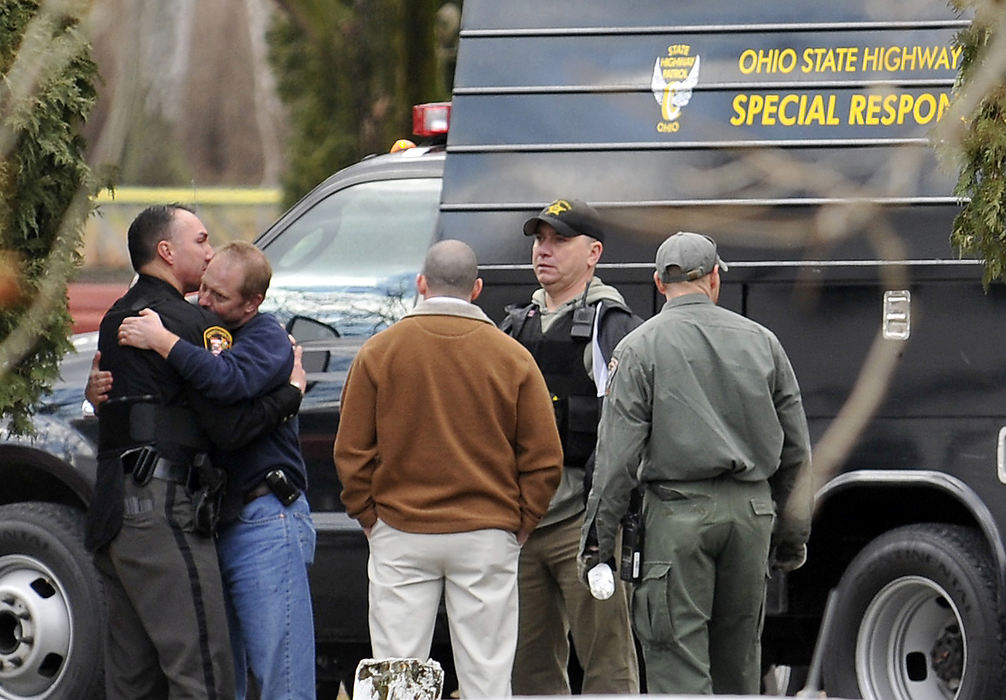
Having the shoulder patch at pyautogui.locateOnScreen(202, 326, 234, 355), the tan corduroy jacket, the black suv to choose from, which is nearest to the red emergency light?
the black suv

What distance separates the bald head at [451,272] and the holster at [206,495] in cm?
82

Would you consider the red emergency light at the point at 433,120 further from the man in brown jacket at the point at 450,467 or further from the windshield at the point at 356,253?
the man in brown jacket at the point at 450,467

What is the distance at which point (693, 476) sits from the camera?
5258mm

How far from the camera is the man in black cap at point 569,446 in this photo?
18.9ft

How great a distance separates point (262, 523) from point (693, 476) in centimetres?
127

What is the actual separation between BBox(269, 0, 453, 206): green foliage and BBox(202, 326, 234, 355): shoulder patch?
7402mm

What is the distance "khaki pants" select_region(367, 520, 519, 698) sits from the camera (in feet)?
17.4

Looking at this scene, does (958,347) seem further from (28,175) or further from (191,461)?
(28,175)

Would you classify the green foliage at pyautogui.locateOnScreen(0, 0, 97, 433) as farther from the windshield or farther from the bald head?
the windshield

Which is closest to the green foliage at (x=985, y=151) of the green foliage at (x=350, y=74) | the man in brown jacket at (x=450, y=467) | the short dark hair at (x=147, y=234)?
the man in brown jacket at (x=450, y=467)

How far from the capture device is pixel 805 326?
20.0 ft

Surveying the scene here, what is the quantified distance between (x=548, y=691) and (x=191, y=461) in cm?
148

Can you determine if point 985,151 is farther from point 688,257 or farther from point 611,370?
point 611,370

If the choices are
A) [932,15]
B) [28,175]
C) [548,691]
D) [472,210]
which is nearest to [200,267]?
[28,175]
